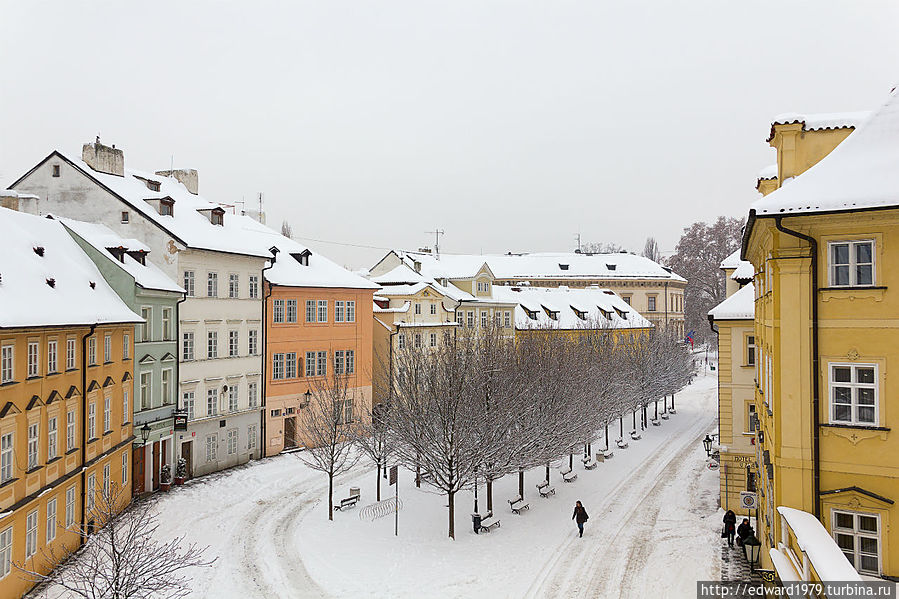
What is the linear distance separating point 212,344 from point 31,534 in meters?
15.8

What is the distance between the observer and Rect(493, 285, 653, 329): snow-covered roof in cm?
6231

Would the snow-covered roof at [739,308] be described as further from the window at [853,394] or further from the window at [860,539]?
the window at [860,539]

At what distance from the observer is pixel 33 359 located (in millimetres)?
20125

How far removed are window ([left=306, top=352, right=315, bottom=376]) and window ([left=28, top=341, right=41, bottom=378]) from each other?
20702mm

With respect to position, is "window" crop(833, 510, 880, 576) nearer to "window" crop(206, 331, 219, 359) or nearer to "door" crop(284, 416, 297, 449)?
"window" crop(206, 331, 219, 359)

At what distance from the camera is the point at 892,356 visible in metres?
12.6

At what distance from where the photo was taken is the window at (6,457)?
59.2 ft

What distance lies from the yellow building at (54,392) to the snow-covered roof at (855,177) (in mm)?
17918

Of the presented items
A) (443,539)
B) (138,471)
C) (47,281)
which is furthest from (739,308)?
(138,471)

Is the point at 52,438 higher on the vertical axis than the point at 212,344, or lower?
lower

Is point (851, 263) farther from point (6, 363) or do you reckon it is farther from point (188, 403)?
point (188, 403)

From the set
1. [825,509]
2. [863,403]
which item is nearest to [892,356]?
[863,403]

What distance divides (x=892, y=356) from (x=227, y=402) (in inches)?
1176

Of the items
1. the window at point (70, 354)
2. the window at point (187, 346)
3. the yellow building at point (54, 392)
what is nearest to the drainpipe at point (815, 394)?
the yellow building at point (54, 392)
